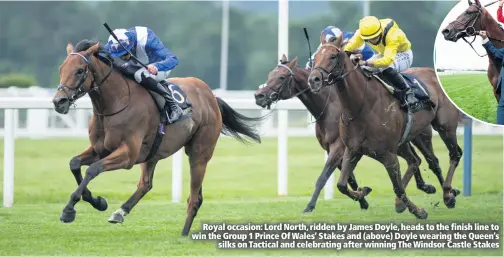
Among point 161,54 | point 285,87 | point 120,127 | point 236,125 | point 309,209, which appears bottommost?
point 309,209

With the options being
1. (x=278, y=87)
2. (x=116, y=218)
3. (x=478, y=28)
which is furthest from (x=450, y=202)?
(x=478, y=28)

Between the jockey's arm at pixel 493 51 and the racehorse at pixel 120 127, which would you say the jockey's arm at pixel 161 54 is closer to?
the racehorse at pixel 120 127

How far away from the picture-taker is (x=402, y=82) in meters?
8.39

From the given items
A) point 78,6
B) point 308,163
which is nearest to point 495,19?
point 308,163

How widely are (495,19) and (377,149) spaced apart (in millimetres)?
2563

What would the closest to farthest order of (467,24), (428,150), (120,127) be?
(467,24) < (120,127) < (428,150)

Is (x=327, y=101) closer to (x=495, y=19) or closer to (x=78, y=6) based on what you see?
(x=495, y=19)

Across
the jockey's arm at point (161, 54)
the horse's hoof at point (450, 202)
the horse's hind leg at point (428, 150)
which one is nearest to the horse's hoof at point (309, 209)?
the horse's hoof at point (450, 202)

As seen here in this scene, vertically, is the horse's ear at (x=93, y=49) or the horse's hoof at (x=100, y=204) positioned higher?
the horse's ear at (x=93, y=49)

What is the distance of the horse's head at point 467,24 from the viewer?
17.4 feet

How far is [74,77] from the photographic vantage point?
6.91 meters

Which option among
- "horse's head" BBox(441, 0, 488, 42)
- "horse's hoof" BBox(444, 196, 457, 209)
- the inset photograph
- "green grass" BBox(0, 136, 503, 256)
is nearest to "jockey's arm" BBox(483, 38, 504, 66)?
the inset photograph

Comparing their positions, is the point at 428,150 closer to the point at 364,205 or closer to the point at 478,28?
the point at 364,205

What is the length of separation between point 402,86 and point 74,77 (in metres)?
2.89
